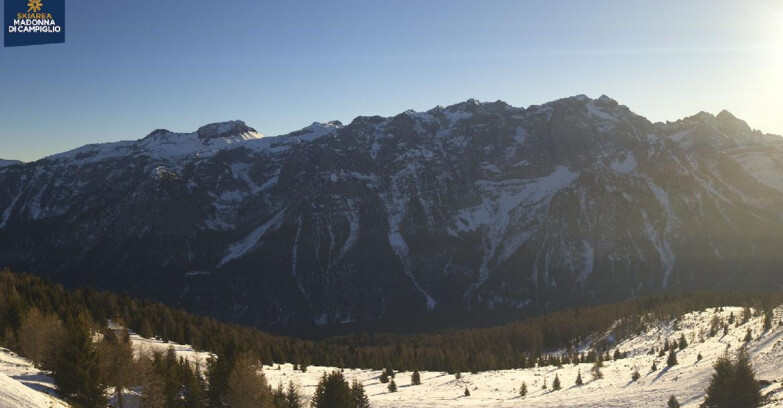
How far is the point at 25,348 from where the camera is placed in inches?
2820

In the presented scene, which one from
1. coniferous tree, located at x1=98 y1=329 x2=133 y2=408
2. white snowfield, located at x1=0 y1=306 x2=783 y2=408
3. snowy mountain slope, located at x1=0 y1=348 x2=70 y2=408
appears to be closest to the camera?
snowy mountain slope, located at x1=0 y1=348 x2=70 y2=408

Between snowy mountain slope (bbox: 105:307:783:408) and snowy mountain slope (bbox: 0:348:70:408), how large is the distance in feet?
77.2

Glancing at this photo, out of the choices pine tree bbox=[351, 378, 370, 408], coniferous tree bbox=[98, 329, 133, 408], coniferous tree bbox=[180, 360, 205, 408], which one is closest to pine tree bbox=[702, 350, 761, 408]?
pine tree bbox=[351, 378, 370, 408]

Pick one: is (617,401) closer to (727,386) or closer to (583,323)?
(727,386)

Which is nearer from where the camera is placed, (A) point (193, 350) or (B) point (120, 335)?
(B) point (120, 335)

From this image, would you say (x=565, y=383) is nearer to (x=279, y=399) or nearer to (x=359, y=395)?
(x=359, y=395)

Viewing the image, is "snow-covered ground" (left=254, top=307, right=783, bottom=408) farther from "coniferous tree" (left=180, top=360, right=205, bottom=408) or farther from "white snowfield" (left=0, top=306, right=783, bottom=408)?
"coniferous tree" (left=180, top=360, right=205, bottom=408)

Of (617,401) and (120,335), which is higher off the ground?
(120,335)

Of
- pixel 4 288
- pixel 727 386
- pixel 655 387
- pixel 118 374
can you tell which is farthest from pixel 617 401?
pixel 4 288

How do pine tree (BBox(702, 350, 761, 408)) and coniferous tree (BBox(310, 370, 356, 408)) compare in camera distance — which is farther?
coniferous tree (BBox(310, 370, 356, 408))

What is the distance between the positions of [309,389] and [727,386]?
49.1m

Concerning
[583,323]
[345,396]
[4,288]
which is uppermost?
[4,288]

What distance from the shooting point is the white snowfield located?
53094 mm

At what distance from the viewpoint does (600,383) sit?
69.6 meters
